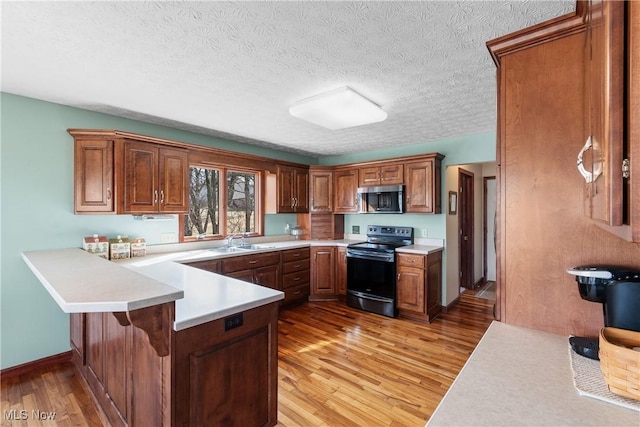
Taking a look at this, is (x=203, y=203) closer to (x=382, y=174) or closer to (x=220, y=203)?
(x=220, y=203)

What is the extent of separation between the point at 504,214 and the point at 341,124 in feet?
5.75

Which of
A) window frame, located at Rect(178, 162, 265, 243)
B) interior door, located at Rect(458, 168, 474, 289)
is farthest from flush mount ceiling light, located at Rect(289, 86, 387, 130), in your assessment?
interior door, located at Rect(458, 168, 474, 289)

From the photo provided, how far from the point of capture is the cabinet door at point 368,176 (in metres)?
4.32

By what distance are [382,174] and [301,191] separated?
1.31 meters

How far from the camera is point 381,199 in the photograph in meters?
4.24

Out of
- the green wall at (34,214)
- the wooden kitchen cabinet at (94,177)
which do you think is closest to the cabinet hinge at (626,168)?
the wooden kitchen cabinet at (94,177)

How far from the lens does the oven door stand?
3.81 m

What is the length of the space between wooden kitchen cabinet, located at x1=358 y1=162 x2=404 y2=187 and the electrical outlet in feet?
8.78

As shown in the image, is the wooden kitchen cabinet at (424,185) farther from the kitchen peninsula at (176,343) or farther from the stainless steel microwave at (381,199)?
the kitchen peninsula at (176,343)

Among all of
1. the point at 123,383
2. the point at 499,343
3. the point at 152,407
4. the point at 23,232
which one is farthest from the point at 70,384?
the point at 499,343

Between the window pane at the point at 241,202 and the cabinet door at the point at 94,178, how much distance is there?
5.18ft

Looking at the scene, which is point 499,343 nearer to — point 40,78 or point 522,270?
point 522,270

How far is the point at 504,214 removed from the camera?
53.0 inches

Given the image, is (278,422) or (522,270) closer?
(522,270)
